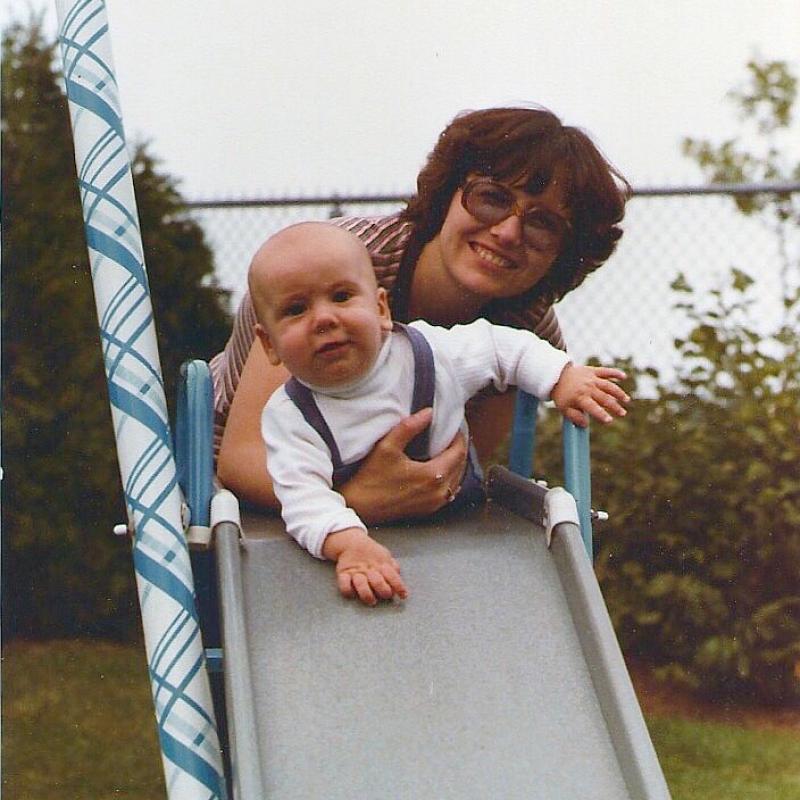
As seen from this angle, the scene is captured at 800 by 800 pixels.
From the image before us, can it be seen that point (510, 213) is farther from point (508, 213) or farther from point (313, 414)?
point (313, 414)

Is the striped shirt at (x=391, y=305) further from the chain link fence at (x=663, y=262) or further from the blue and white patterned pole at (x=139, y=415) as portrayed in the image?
the chain link fence at (x=663, y=262)

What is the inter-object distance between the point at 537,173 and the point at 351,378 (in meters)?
0.27

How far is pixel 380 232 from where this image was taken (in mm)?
1249

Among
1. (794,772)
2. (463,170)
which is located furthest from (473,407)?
(794,772)

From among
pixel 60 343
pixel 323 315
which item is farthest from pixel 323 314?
pixel 60 343

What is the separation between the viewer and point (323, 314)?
108cm

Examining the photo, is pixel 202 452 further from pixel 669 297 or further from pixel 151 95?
pixel 669 297

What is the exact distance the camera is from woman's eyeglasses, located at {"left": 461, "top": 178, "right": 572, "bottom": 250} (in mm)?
1184

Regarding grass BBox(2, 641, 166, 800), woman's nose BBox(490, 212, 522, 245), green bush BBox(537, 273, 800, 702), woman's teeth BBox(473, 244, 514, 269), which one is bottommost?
grass BBox(2, 641, 166, 800)

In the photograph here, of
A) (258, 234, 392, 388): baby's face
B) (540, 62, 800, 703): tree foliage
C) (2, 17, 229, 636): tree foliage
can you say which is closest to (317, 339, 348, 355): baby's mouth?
(258, 234, 392, 388): baby's face

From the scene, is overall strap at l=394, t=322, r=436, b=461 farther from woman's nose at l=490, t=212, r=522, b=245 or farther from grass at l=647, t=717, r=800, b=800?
grass at l=647, t=717, r=800, b=800

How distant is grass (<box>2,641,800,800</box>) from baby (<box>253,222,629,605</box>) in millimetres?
1099

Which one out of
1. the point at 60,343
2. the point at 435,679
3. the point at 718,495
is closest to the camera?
the point at 435,679

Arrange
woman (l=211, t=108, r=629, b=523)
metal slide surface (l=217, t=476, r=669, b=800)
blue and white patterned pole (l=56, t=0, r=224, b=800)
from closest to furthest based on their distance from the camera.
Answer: metal slide surface (l=217, t=476, r=669, b=800) → blue and white patterned pole (l=56, t=0, r=224, b=800) → woman (l=211, t=108, r=629, b=523)
